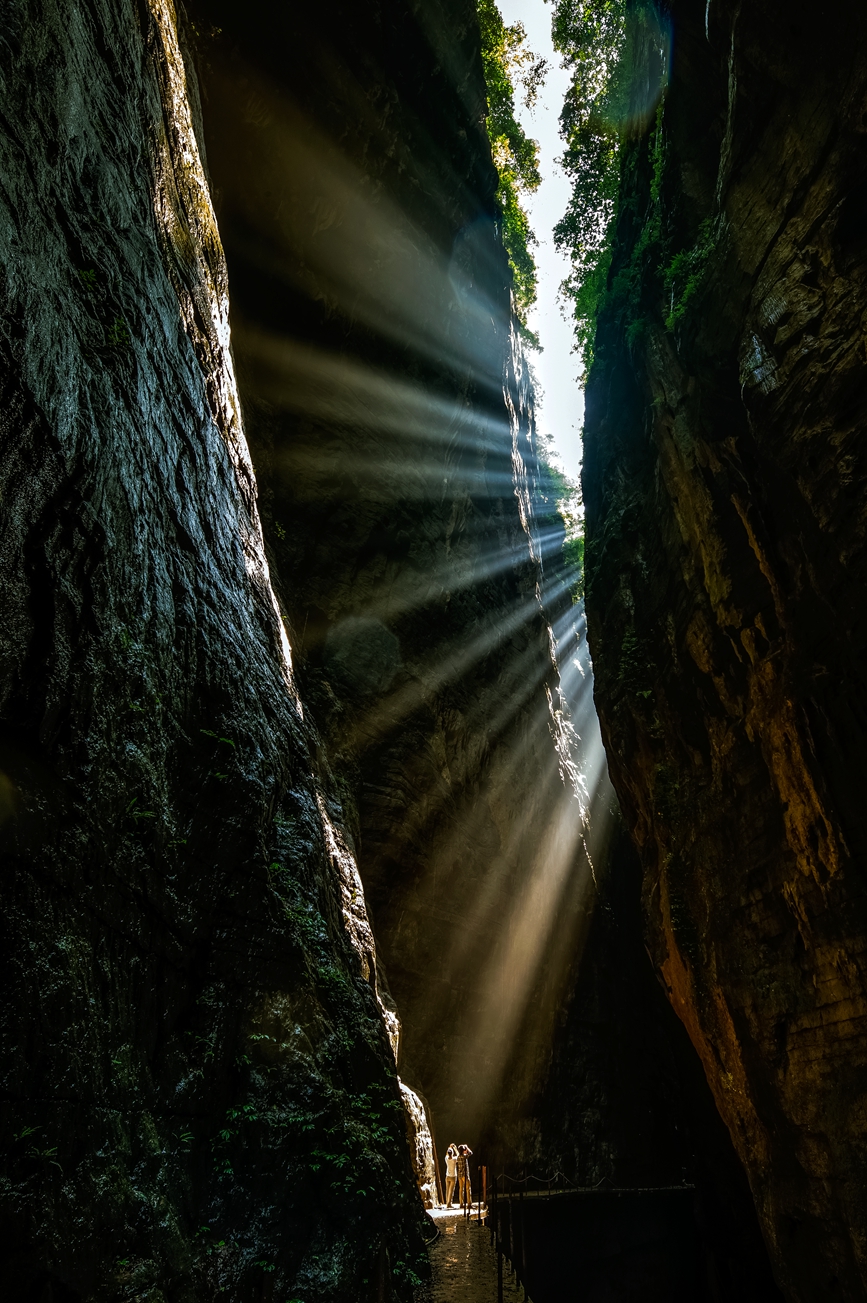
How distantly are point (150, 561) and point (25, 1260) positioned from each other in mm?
3437

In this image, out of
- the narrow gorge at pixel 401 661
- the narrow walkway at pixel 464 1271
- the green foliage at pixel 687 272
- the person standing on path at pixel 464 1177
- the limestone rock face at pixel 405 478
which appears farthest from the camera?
the person standing on path at pixel 464 1177

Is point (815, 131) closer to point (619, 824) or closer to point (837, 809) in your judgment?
point (837, 809)

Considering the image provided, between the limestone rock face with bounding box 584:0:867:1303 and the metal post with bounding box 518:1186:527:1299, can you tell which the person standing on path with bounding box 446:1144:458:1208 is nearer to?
the metal post with bounding box 518:1186:527:1299

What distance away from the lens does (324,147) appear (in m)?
12.6

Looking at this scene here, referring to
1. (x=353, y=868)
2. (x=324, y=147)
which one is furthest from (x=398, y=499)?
(x=353, y=868)

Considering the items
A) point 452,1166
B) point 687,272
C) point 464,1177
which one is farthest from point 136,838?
point 452,1166

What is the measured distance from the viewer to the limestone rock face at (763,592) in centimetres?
752

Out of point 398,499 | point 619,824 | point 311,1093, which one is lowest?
point 311,1093

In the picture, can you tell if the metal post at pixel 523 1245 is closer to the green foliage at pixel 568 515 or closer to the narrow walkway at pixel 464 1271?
the narrow walkway at pixel 464 1271

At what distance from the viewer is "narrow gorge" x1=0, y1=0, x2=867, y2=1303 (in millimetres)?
3461

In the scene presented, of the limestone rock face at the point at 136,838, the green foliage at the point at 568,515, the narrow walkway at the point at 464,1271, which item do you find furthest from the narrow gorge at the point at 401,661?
the green foliage at the point at 568,515

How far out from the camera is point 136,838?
379 cm

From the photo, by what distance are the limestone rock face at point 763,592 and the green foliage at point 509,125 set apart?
341 inches

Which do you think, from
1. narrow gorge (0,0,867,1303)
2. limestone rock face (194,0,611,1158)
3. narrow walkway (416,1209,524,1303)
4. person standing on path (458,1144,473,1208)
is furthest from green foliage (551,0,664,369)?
person standing on path (458,1144,473,1208)
